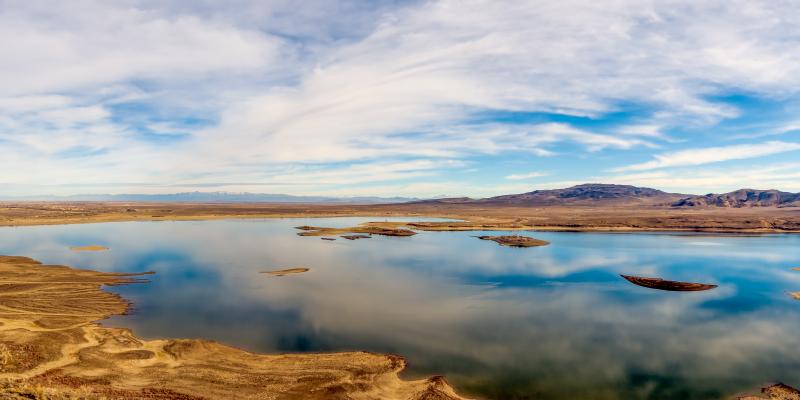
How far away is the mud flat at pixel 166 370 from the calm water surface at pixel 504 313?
1876 millimetres

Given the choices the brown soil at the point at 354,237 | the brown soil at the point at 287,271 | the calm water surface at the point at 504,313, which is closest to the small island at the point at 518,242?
the calm water surface at the point at 504,313

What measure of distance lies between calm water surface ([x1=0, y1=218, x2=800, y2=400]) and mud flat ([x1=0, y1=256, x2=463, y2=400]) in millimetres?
1876

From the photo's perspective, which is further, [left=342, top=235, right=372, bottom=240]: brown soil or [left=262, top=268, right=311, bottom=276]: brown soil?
[left=342, top=235, right=372, bottom=240]: brown soil

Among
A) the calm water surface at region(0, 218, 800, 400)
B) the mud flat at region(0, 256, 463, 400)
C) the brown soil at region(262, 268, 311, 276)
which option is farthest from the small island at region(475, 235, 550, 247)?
the mud flat at region(0, 256, 463, 400)

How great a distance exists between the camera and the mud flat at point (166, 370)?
797 inches

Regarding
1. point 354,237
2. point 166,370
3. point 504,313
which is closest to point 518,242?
point 354,237

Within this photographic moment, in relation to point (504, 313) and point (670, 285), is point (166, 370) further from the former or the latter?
point (670, 285)

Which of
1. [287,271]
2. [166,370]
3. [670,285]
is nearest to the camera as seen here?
[166,370]

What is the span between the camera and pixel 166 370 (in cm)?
2289

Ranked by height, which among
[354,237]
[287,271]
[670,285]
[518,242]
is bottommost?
[287,271]

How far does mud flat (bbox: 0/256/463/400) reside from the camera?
797 inches

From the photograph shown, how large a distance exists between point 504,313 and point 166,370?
2491 cm

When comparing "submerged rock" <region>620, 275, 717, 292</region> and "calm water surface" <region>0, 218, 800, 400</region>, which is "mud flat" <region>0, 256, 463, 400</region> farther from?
"submerged rock" <region>620, 275, 717, 292</region>

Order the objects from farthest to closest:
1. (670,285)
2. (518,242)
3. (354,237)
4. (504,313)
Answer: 1. (354,237)
2. (518,242)
3. (670,285)
4. (504,313)
